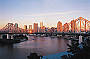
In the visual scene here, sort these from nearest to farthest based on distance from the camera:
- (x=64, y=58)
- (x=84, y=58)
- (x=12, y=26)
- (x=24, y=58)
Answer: (x=84, y=58), (x=64, y=58), (x=24, y=58), (x=12, y=26)

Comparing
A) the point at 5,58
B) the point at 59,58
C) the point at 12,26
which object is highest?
the point at 12,26

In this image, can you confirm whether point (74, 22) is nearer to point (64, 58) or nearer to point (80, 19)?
point (80, 19)

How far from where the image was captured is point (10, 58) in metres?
11.8

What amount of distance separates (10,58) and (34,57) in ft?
27.5

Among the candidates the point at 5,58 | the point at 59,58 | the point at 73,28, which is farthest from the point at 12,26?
the point at 59,58

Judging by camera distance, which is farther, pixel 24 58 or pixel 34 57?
pixel 24 58

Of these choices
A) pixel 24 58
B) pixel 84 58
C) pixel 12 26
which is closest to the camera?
pixel 84 58

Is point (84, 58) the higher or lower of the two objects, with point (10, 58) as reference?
higher

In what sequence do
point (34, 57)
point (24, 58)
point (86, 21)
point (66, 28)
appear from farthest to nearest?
point (66, 28)
point (86, 21)
point (24, 58)
point (34, 57)

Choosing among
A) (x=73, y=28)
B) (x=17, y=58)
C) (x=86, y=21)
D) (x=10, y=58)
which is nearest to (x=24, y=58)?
(x=17, y=58)

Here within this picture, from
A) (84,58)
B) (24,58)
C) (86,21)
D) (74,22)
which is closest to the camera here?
(84,58)

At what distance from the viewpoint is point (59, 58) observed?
852cm

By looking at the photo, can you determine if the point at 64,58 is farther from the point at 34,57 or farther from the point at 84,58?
the point at 34,57

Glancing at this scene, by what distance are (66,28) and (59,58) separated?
3709 centimetres
